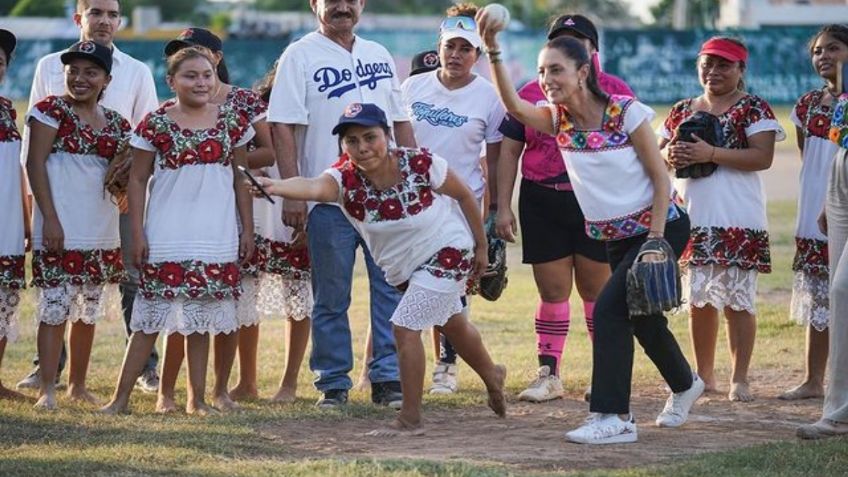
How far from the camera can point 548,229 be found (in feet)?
30.6

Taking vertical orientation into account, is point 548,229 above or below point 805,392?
above

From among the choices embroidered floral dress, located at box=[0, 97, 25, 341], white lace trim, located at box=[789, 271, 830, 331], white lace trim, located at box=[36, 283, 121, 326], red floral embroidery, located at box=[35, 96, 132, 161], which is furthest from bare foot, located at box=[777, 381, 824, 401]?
embroidered floral dress, located at box=[0, 97, 25, 341]

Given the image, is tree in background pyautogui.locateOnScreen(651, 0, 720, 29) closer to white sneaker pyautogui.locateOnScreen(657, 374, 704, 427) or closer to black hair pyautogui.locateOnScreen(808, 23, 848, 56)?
black hair pyautogui.locateOnScreen(808, 23, 848, 56)

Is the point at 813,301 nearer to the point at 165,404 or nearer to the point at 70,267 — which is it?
the point at 165,404

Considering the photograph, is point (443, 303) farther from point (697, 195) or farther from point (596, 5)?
point (596, 5)

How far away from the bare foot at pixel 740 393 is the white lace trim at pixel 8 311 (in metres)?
4.15

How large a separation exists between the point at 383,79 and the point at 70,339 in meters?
2.38

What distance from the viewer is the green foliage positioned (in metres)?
55.2

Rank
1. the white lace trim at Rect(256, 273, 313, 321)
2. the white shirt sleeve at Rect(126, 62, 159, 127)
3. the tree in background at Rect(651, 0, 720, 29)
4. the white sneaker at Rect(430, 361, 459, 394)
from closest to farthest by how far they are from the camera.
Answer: the white lace trim at Rect(256, 273, 313, 321), the white sneaker at Rect(430, 361, 459, 394), the white shirt sleeve at Rect(126, 62, 159, 127), the tree in background at Rect(651, 0, 720, 29)

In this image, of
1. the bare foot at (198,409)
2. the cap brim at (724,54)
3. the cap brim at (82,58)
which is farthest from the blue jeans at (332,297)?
the cap brim at (724,54)

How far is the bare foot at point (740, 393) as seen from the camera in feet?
30.3

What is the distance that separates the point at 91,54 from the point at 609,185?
310 centimetres

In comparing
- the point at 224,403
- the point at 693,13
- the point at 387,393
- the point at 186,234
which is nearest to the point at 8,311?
the point at 186,234

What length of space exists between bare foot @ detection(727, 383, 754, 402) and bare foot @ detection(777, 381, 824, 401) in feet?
0.70
